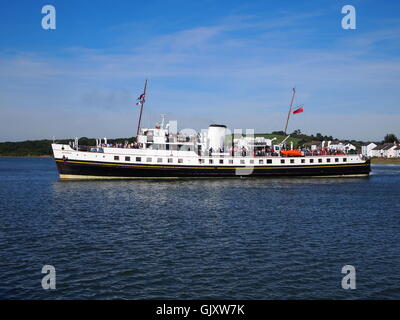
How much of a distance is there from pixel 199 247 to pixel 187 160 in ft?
124

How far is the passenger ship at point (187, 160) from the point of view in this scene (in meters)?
55.2

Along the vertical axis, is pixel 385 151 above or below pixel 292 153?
above

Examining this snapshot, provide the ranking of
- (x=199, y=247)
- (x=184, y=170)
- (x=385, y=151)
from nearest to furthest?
(x=199, y=247) → (x=184, y=170) → (x=385, y=151)

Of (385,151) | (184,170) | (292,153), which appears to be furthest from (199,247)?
(385,151)

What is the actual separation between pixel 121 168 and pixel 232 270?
136 ft

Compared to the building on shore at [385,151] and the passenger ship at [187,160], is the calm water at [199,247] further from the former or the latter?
the building on shore at [385,151]

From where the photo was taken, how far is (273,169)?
60.6 meters

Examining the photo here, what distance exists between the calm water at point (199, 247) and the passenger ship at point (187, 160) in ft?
55.3

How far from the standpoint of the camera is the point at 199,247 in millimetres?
20438

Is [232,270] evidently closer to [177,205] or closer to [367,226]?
[367,226]

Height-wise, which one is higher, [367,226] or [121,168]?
[121,168]

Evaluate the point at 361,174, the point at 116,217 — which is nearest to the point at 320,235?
the point at 116,217

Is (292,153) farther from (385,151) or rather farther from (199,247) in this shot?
(385,151)

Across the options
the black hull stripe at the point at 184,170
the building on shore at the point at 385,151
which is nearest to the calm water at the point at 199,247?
the black hull stripe at the point at 184,170
